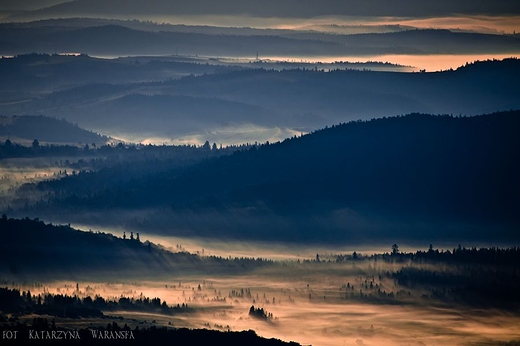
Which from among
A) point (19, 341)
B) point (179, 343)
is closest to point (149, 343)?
point (179, 343)

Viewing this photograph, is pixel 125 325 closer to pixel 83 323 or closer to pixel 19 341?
pixel 83 323

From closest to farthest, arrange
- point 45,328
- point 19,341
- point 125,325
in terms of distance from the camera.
Result: point 19,341, point 45,328, point 125,325

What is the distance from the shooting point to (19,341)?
166 metres

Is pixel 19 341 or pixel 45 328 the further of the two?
pixel 45 328

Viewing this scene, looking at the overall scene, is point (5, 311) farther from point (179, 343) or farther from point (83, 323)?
point (179, 343)

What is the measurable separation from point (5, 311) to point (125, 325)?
1404 cm

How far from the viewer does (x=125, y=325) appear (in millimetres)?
189375

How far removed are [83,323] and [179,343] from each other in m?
14.0

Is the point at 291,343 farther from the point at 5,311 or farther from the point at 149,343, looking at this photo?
the point at 5,311

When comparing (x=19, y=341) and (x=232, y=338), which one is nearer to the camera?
(x=19, y=341)

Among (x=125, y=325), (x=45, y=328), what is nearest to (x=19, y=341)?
(x=45, y=328)

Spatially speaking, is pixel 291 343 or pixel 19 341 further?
pixel 291 343

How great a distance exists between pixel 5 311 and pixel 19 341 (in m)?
31.1

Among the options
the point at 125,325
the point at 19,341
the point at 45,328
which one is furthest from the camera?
the point at 125,325
